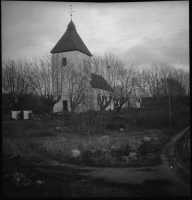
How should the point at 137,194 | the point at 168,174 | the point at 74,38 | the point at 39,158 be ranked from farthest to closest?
Answer: the point at 74,38 < the point at 39,158 < the point at 168,174 < the point at 137,194

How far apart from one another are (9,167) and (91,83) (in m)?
16.1

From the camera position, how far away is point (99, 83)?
21.5m

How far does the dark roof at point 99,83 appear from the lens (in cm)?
2127

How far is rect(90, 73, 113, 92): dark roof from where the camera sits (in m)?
21.3

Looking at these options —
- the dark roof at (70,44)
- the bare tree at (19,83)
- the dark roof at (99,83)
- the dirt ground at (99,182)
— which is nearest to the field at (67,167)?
the dirt ground at (99,182)

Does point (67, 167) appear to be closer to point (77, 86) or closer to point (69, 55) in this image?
point (77, 86)

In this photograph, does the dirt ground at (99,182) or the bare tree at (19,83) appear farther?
the bare tree at (19,83)

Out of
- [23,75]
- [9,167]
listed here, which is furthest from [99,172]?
[23,75]

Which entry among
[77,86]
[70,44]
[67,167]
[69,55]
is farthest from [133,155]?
[70,44]

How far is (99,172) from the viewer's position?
5.92 meters

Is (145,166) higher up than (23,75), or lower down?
lower down

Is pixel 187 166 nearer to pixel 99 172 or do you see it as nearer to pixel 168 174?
pixel 168 174

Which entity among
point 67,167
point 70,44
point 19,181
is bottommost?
point 67,167

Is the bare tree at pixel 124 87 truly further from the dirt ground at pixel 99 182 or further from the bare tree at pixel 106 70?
the dirt ground at pixel 99 182
